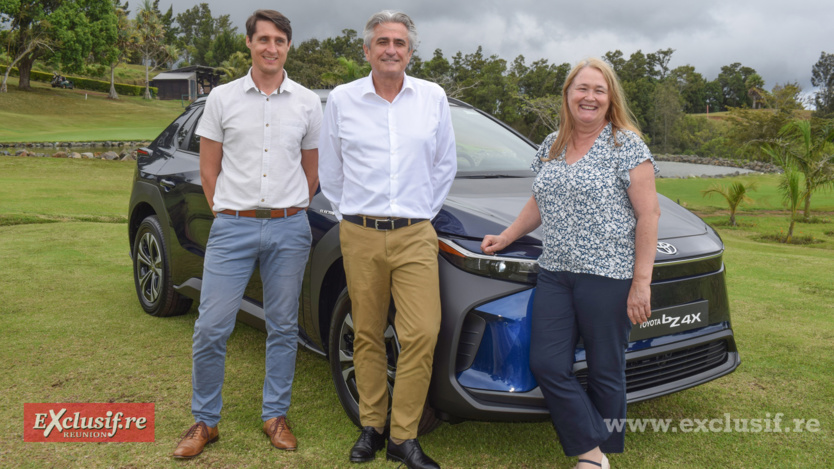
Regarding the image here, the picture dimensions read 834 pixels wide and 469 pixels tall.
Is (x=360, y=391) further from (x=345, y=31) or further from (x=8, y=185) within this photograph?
(x=345, y=31)

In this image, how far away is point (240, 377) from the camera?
Result: 397cm

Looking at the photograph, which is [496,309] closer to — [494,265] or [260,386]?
[494,265]

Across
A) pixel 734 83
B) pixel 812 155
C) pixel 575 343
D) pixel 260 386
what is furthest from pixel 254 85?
pixel 734 83

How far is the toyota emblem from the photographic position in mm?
2777

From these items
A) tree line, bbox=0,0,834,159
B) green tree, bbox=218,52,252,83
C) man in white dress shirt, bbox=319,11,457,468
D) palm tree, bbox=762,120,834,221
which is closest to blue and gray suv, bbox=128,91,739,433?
man in white dress shirt, bbox=319,11,457,468

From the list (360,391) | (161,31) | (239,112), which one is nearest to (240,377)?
(360,391)

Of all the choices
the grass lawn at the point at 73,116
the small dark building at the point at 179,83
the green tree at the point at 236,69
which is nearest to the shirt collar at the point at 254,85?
the grass lawn at the point at 73,116

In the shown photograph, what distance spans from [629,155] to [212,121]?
72.9 inches

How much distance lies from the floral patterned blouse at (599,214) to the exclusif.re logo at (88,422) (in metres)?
2.15

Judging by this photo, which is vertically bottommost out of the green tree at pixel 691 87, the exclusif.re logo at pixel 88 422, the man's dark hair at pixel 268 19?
the exclusif.re logo at pixel 88 422

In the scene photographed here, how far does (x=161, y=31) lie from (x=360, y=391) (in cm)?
7710

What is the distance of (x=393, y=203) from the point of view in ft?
9.17

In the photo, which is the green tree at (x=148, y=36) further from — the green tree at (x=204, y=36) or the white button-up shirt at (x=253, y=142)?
the white button-up shirt at (x=253, y=142)

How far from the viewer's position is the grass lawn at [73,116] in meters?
34.7
